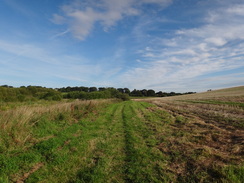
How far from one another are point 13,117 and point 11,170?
368 centimetres

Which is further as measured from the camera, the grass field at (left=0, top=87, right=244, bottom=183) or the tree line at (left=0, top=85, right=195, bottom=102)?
the tree line at (left=0, top=85, right=195, bottom=102)

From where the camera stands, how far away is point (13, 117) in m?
6.78

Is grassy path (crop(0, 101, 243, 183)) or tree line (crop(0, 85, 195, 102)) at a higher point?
tree line (crop(0, 85, 195, 102))

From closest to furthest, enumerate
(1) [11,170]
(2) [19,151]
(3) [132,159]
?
(1) [11,170] → (3) [132,159] → (2) [19,151]

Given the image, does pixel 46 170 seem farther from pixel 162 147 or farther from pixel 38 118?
pixel 38 118

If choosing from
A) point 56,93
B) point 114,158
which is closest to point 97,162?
point 114,158

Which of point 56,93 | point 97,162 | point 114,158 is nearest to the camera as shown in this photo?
point 97,162

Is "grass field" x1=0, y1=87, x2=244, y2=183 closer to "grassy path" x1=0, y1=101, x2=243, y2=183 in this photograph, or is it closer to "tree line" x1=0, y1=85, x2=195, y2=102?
"grassy path" x1=0, y1=101, x2=243, y2=183

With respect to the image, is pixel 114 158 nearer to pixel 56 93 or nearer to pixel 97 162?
pixel 97 162

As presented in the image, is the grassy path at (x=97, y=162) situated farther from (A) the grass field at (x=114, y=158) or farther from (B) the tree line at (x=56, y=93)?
(B) the tree line at (x=56, y=93)

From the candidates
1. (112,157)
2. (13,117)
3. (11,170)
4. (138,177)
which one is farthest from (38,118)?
(138,177)

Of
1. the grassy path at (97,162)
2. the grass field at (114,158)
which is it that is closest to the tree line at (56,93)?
the grass field at (114,158)

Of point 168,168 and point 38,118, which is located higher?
point 38,118

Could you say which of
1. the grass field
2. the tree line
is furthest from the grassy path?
the tree line
